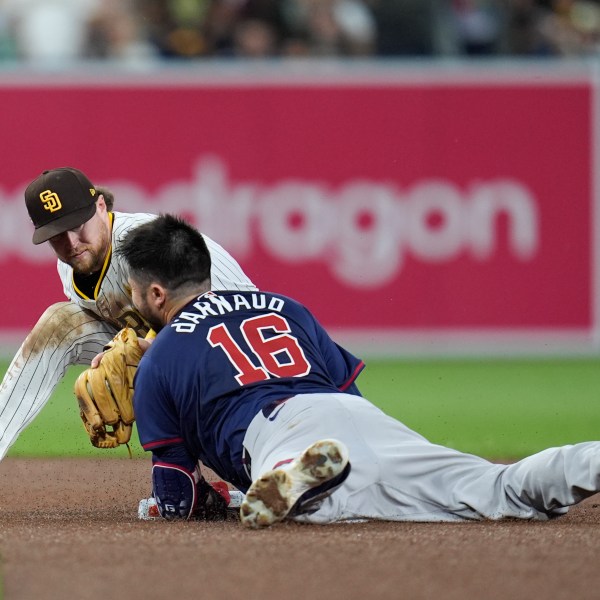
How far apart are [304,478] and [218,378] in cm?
67

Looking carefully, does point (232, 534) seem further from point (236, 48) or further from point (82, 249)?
point (236, 48)

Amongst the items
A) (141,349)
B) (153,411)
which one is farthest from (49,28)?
(153,411)

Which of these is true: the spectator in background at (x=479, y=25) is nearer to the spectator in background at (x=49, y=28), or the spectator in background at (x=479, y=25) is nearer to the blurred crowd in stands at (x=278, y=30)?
the blurred crowd in stands at (x=278, y=30)

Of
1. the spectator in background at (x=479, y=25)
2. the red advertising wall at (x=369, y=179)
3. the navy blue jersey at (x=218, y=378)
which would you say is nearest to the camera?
the navy blue jersey at (x=218, y=378)

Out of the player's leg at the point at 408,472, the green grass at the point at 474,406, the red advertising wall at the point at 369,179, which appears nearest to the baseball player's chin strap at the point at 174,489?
the player's leg at the point at 408,472

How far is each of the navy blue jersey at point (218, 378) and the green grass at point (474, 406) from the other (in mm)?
2770

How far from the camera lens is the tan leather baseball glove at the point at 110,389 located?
17.6ft

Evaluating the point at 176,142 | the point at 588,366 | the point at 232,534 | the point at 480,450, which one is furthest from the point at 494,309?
the point at 232,534

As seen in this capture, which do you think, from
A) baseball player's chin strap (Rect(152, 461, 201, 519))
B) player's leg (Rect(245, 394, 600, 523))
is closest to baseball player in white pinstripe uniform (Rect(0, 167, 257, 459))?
baseball player's chin strap (Rect(152, 461, 201, 519))

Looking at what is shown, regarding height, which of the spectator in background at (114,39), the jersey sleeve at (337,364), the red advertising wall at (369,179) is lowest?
the red advertising wall at (369,179)

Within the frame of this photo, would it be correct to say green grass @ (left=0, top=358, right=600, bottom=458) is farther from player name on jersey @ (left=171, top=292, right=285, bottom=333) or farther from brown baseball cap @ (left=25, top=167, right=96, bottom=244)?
player name on jersey @ (left=171, top=292, right=285, bottom=333)

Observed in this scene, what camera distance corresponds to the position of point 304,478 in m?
4.36

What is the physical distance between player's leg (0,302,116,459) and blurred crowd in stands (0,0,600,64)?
6235mm

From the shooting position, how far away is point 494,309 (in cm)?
1182
